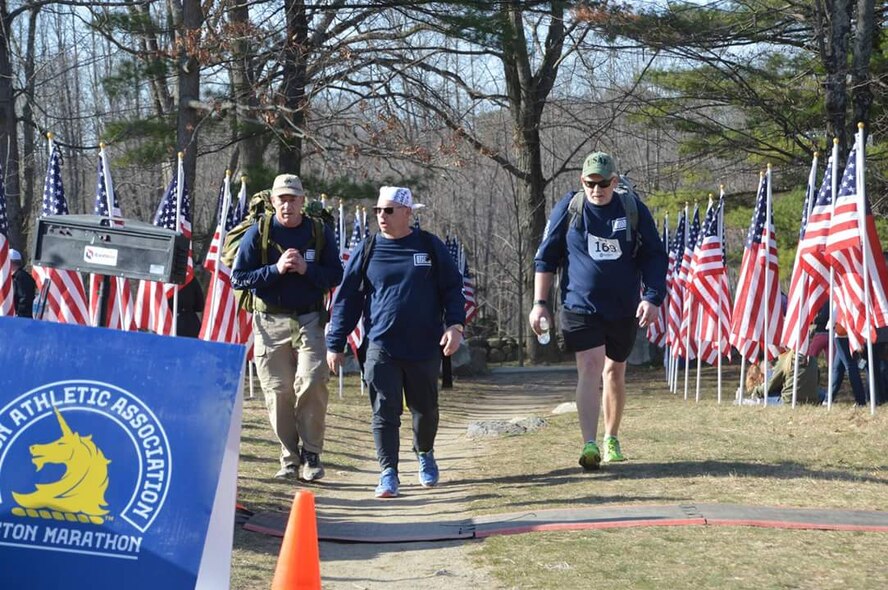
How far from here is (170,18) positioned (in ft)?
74.2

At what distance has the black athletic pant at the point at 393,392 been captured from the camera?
8195 millimetres

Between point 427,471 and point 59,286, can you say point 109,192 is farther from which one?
point 427,471

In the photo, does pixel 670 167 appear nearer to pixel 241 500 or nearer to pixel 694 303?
pixel 694 303

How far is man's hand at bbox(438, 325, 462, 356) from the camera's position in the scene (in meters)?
8.06

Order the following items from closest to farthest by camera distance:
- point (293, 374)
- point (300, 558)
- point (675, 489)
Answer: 1. point (300, 558)
2. point (675, 489)
3. point (293, 374)

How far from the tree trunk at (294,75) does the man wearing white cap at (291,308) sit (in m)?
11.9

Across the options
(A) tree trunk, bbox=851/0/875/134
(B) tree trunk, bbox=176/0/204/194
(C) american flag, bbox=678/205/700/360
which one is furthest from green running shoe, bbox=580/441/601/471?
(B) tree trunk, bbox=176/0/204/194

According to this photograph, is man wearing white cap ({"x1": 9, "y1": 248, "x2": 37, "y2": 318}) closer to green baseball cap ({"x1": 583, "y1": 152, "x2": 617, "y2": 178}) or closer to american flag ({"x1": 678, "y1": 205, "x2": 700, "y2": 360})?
green baseball cap ({"x1": 583, "y1": 152, "x2": 617, "y2": 178})

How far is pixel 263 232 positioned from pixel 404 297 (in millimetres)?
1222

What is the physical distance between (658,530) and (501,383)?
1771 centimetres

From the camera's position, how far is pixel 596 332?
8.32 metres

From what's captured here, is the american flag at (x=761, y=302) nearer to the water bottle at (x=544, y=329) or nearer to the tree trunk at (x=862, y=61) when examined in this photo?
the tree trunk at (x=862, y=61)

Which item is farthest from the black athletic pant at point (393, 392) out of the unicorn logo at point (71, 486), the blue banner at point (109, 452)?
the unicorn logo at point (71, 486)

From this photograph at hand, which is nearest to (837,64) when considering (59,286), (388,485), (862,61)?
(862,61)
